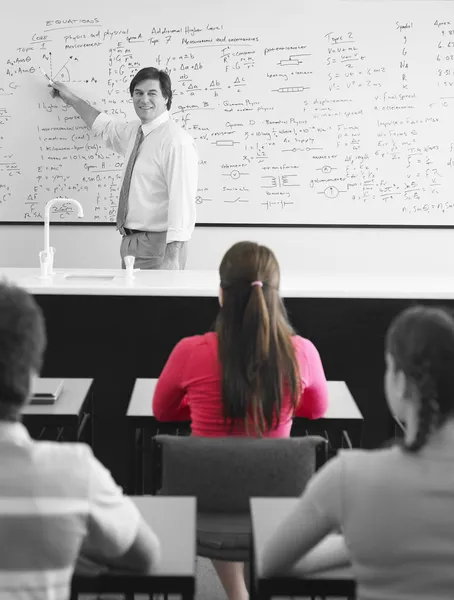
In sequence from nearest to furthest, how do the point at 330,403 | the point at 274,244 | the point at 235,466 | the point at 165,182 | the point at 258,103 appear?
the point at 235,466 → the point at 330,403 → the point at 165,182 → the point at 258,103 → the point at 274,244

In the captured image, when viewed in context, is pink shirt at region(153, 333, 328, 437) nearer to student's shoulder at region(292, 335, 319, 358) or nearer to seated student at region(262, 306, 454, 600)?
student's shoulder at region(292, 335, 319, 358)

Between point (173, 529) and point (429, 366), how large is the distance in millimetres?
572

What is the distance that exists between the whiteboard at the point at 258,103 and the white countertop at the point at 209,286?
150 centimetres

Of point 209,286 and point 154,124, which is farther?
point 154,124

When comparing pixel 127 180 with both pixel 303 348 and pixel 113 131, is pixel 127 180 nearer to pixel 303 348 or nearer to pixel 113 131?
pixel 113 131

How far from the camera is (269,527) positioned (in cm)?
147

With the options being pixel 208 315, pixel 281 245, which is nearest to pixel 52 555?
pixel 208 315

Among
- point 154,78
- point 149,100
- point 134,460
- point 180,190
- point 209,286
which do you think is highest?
point 154,78

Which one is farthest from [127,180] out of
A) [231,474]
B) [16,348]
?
[16,348]

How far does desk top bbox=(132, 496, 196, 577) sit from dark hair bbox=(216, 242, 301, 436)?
48 cm

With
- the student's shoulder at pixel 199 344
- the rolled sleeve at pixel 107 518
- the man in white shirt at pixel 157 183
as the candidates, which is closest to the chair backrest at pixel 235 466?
the student's shoulder at pixel 199 344

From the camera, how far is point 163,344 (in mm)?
3418

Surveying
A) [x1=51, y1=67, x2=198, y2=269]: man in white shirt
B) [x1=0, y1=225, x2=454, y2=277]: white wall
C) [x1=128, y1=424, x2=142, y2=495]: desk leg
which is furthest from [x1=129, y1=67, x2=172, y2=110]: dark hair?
[x1=128, y1=424, x2=142, y2=495]: desk leg

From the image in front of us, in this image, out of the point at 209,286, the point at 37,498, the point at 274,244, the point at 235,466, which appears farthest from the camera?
the point at 274,244
